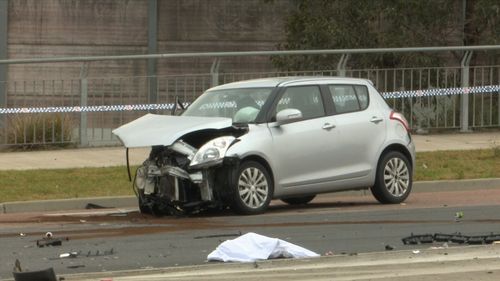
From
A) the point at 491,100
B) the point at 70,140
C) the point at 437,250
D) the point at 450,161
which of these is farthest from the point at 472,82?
the point at 437,250

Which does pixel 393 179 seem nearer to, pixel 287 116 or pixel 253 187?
pixel 287 116

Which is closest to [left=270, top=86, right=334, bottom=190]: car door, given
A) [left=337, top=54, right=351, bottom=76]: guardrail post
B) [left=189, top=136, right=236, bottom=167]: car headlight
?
[left=189, top=136, right=236, bottom=167]: car headlight

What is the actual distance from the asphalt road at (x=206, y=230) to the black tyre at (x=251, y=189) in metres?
0.14

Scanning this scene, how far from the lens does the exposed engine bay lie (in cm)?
1361

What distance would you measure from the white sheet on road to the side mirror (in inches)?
170

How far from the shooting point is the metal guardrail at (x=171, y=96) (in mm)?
20891

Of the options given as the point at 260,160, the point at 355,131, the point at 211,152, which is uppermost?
the point at 355,131

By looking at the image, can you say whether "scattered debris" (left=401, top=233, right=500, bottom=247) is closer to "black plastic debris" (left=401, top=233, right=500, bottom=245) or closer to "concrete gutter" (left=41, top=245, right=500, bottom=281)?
"black plastic debris" (left=401, top=233, right=500, bottom=245)

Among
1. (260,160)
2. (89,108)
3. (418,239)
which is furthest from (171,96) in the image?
(418,239)

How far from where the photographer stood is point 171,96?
22.0 m

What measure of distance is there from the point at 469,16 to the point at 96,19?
854 centimetres

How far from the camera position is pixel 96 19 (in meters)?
27.0

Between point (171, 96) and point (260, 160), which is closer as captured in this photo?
point (260, 160)

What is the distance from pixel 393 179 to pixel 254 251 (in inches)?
229
